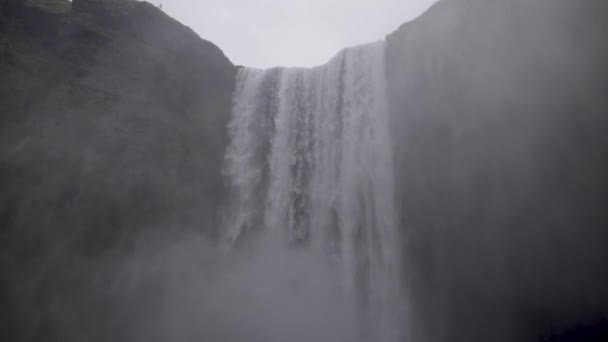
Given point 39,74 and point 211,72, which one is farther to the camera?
point 211,72

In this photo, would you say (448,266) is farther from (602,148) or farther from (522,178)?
(602,148)

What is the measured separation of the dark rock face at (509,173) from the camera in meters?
7.81

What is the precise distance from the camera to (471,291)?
31.8 ft

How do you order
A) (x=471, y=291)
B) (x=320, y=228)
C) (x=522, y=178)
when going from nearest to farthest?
(x=522, y=178), (x=471, y=291), (x=320, y=228)

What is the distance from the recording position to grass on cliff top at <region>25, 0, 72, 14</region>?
42.4 feet

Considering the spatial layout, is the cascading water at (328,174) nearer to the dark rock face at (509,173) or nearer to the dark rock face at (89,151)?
the dark rock face at (509,173)

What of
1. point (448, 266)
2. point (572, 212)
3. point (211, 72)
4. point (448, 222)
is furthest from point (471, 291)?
point (211, 72)

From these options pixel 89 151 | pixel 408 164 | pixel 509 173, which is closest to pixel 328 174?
pixel 408 164

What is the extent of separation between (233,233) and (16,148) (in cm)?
772

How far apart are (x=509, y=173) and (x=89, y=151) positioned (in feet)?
41.9

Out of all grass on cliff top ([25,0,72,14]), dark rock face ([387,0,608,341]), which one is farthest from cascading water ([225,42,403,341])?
grass on cliff top ([25,0,72,14])

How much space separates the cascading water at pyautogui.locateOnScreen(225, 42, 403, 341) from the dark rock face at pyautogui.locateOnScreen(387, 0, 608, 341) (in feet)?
4.25

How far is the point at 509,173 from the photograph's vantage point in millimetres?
9281

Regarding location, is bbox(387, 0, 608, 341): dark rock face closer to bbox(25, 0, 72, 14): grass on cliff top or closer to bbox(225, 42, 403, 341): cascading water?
bbox(225, 42, 403, 341): cascading water
